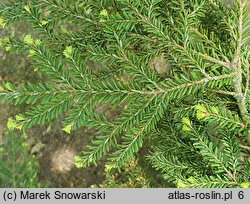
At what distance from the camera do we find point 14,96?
201 cm

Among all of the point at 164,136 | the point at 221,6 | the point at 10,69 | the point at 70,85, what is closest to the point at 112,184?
the point at 164,136

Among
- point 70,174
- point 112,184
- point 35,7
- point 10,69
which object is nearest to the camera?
point 35,7

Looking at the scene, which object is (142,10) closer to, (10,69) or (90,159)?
(90,159)

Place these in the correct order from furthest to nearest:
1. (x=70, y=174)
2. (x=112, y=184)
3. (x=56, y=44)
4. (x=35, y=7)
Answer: (x=70, y=174) → (x=112, y=184) → (x=56, y=44) → (x=35, y=7)

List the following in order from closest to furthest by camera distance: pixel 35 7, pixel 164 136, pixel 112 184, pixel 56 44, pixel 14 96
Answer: pixel 14 96
pixel 35 7
pixel 56 44
pixel 164 136
pixel 112 184

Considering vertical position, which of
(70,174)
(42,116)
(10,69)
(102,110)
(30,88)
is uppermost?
(10,69)

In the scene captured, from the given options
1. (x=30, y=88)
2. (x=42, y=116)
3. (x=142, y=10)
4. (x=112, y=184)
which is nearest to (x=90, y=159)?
(x=42, y=116)

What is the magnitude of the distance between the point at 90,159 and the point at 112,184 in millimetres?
2188

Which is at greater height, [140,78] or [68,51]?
[68,51]

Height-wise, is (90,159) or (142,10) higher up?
(142,10)

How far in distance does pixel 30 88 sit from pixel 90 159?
25.5 inches

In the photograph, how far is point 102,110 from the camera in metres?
6.24

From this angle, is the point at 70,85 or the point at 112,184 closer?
the point at 70,85

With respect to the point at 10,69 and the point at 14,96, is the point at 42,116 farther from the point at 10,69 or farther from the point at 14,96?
the point at 10,69
